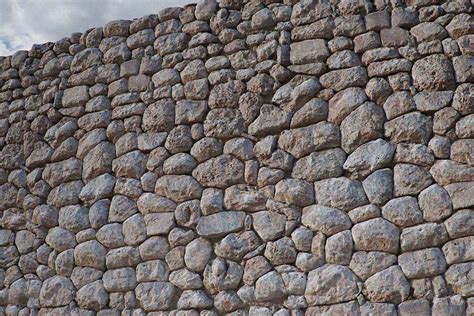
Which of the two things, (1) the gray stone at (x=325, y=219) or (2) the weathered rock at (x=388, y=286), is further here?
(1) the gray stone at (x=325, y=219)

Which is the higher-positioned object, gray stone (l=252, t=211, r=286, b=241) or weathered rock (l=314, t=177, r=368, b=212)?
weathered rock (l=314, t=177, r=368, b=212)

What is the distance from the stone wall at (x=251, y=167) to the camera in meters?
3.25

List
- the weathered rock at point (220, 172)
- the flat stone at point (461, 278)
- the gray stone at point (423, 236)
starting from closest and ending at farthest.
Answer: the flat stone at point (461, 278), the gray stone at point (423, 236), the weathered rock at point (220, 172)

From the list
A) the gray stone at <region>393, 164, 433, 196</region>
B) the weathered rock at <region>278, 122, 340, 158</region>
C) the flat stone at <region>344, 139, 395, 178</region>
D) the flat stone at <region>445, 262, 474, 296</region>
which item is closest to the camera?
the flat stone at <region>445, 262, 474, 296</region>

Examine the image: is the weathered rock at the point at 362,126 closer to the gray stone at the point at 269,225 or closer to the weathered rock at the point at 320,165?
the weathered rock at the point at 320,165

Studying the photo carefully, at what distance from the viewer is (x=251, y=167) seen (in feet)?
11.9

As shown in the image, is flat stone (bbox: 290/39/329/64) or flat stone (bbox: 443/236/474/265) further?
flat stone (bbox: 290/39/329/64)

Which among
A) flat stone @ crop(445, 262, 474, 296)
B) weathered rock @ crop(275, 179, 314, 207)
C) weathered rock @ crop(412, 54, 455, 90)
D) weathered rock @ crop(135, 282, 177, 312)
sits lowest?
flat stone @ crop(445, 262, 474, 296)

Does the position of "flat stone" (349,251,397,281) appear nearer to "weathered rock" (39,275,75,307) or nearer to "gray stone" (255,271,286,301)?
"gray stone" (255,271,286,301)

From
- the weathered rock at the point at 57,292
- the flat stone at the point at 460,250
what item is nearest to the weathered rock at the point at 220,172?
the weathered rock at the point at 57,292

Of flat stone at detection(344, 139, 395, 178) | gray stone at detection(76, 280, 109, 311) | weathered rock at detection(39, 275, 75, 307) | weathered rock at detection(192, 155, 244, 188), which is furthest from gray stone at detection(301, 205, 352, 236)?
weathered rock at detection(39, 275, 75, 307)

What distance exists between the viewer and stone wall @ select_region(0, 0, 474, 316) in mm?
3250

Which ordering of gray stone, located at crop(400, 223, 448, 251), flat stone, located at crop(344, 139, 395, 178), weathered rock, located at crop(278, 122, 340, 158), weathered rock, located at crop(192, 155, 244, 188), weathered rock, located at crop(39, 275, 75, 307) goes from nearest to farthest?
gray stone, located at crop(400, 223, 448, 251), flat stone, located at crop(344, 139, 395, 178), weathered rock, located at crop(278, 122, 340, 158), weathered rock, located at crop(192, 155, 244, 188), weathered rock, located at crop(39, 275, 75, 307)

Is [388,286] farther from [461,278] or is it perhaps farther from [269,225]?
[269,225]
